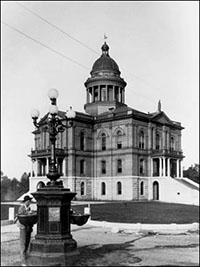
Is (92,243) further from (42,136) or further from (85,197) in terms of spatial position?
(42,136)

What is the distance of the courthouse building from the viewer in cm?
5212

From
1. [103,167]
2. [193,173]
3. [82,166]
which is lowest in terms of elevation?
[193,173]

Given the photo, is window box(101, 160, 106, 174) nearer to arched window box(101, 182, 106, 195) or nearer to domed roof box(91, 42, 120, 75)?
arched window box(101, 182, 106, 195)

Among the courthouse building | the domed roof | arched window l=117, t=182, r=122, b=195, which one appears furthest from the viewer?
the domed roof

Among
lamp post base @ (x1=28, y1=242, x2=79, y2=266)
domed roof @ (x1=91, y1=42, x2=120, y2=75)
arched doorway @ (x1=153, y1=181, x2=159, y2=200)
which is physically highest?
domed roof @ (x1=91, y1=42, x2=120, y2=75)

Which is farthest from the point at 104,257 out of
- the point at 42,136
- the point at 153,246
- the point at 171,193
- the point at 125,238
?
the point at 42,136

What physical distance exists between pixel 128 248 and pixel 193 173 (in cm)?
6830

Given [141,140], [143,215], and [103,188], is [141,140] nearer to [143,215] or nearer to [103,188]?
[103,188]

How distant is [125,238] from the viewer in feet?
52.6

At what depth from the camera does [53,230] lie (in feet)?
35.4

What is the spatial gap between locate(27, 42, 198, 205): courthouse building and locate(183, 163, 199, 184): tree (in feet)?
57.2

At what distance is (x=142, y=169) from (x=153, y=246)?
40.6 meters

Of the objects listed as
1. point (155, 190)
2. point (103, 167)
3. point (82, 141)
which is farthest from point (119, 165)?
point (155, 190)

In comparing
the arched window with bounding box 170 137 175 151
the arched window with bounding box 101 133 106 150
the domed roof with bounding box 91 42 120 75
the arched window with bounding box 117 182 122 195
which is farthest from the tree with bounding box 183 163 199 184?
the domed roof with bounding box 91 42 120 75
